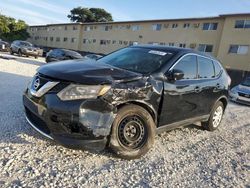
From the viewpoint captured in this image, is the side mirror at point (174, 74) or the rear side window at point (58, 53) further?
the rear side window at point (58, 53)

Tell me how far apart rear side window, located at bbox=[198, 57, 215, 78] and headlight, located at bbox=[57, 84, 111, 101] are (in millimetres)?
2683

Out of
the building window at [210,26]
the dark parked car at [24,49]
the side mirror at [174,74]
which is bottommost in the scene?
the dark parked car at [24,49]

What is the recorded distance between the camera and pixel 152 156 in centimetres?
426

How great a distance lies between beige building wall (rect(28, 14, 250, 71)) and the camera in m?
27.0

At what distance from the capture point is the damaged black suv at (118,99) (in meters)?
3.50

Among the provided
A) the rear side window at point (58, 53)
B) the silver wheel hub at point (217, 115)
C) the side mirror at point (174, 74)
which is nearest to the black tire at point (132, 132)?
the side mirror at point (174, 74)

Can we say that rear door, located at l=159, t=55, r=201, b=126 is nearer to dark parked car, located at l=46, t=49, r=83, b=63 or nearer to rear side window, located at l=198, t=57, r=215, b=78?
rear side window, located at l=198, t=57, r=215, b=78

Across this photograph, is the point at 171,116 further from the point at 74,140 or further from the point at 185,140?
the point at 74,140

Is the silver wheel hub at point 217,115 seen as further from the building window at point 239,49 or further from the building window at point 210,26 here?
the building window at point 210,26

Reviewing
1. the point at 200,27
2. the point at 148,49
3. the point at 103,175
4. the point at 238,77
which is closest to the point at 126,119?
Answer: the point at 103,175

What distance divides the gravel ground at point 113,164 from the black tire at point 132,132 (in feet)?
0.53

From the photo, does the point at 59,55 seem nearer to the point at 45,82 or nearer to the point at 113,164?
the point at 45,82

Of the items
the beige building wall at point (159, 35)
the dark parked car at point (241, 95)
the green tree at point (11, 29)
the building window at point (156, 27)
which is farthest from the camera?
the green tree at point (11, 29)

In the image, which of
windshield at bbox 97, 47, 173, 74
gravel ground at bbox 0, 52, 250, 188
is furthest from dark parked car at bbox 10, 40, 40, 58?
windshield at bbox 97, 47, 173, 74
